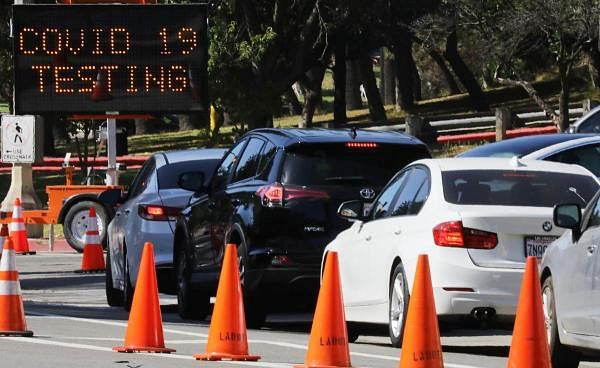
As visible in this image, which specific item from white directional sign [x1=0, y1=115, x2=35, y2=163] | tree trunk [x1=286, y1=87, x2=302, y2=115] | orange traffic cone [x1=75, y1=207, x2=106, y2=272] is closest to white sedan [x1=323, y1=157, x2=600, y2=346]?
orange traffic cone [x1=75, y1=207, x2=106, y2=272]

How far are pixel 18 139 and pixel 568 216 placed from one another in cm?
2058

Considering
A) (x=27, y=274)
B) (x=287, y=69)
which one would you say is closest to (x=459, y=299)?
(x=27, y=274)

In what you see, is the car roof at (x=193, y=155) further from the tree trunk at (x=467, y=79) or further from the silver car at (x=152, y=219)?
the tree trunk at (x=467, y=79)

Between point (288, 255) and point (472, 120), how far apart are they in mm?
35313

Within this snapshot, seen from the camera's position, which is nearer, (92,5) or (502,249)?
(502,249)

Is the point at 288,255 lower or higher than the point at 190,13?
lower

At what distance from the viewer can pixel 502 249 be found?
486 inches

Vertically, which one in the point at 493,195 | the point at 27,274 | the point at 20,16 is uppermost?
the point at 20,16

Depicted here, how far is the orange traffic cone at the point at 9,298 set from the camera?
13.0m

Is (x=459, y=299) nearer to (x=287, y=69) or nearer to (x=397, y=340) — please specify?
(x=397, y=340)

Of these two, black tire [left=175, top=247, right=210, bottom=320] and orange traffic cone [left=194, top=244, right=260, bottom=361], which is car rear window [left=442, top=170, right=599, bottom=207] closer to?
orange traffic cone [left=194, top=244, right=260, bottom=361]

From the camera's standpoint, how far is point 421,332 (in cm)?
984

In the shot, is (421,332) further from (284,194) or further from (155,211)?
(155,211)

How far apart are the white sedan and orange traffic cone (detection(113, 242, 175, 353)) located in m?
1.78
